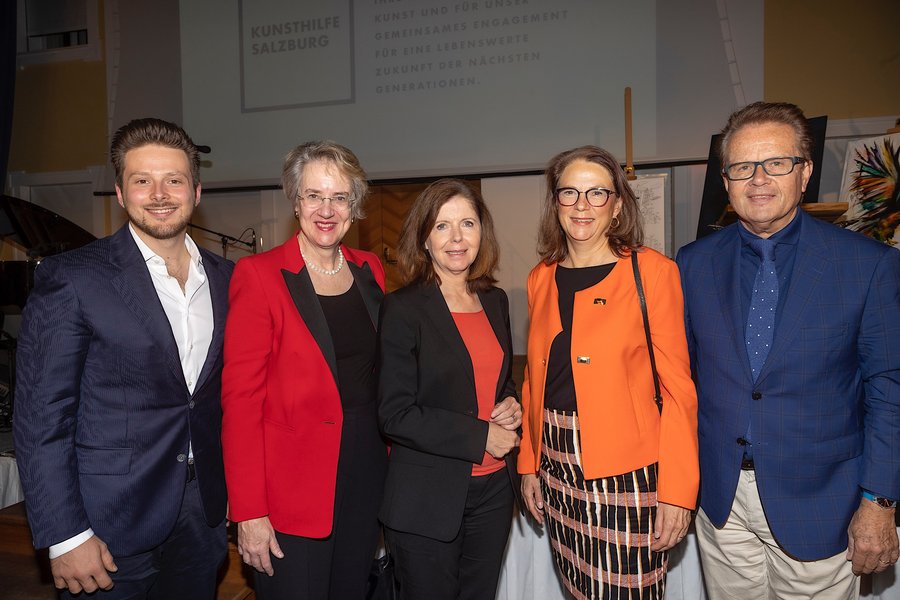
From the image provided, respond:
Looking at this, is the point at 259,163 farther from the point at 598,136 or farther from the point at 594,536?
the point at 594,536

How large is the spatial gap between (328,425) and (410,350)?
340 millimetres

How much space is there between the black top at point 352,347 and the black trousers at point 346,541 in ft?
0.17

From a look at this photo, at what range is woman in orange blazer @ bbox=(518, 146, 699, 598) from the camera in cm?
151

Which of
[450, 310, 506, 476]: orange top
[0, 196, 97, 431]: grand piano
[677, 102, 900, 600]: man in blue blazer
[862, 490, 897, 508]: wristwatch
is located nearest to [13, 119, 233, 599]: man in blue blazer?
[450, 310, 506, 476]: orange top

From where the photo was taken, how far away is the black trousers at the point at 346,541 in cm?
162

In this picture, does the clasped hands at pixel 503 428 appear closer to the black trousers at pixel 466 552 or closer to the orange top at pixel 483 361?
the orange top at pixel 483 361

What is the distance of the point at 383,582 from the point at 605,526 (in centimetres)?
74

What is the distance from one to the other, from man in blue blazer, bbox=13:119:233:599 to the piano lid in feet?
11.5

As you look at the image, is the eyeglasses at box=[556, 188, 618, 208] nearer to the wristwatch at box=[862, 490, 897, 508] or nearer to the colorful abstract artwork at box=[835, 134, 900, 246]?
the wristwatch at box=[862, 490, 897, 508]

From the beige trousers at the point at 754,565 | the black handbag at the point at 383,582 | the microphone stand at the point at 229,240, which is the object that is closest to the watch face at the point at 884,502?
the beige trousers at the point at 754,565

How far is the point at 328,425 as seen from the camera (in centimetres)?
163

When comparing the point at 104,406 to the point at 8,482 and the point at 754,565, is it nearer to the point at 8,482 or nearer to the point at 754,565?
the point at 754,565

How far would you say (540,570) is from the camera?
232 centimetres

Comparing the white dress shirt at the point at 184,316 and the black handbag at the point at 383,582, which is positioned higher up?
the white dress shirt at the point at 184,316
